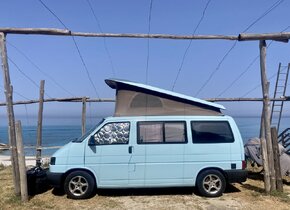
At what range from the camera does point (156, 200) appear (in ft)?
25.7

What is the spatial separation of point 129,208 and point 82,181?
4.56 ft

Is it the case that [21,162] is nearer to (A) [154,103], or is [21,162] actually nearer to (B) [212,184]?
(A) [154,103]

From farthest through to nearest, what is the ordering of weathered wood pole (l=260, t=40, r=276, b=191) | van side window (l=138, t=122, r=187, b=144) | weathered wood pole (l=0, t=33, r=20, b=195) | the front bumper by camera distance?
weathered wood pole (l=260, t=40, r=276, b=191) → van side window (l=138, t=122, r=187, b=144) → weathered wood pole (l=0, t=33, r=20, b=195) → the front bumper

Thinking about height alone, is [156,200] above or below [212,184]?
below

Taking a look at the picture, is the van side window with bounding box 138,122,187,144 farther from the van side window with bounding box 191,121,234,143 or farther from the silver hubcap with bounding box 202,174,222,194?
the silver hubcap with bounding box 202,174,222,194

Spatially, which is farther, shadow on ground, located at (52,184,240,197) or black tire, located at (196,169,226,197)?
shadow on ground, located at (52,184,240,197)

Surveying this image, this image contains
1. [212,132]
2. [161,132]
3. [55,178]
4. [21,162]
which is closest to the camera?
[21,162]

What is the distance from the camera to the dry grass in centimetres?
740

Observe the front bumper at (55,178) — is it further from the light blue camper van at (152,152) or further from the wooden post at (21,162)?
the wooden post at (21,162)

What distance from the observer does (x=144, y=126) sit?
26.6ft

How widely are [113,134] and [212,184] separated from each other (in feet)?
8.88

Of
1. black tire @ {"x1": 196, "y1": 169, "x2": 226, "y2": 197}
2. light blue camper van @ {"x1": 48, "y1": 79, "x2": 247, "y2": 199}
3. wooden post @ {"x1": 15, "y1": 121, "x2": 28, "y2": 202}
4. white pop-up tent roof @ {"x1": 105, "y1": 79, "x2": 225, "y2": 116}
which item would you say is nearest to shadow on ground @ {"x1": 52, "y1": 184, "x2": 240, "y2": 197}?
black tire @ {"x1": 196, "y1": 169, "x2": 226, "y2": 197}

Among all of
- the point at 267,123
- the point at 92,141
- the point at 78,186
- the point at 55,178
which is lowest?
the point at 78,186

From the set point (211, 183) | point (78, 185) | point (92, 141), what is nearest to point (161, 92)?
point (92, 141)
